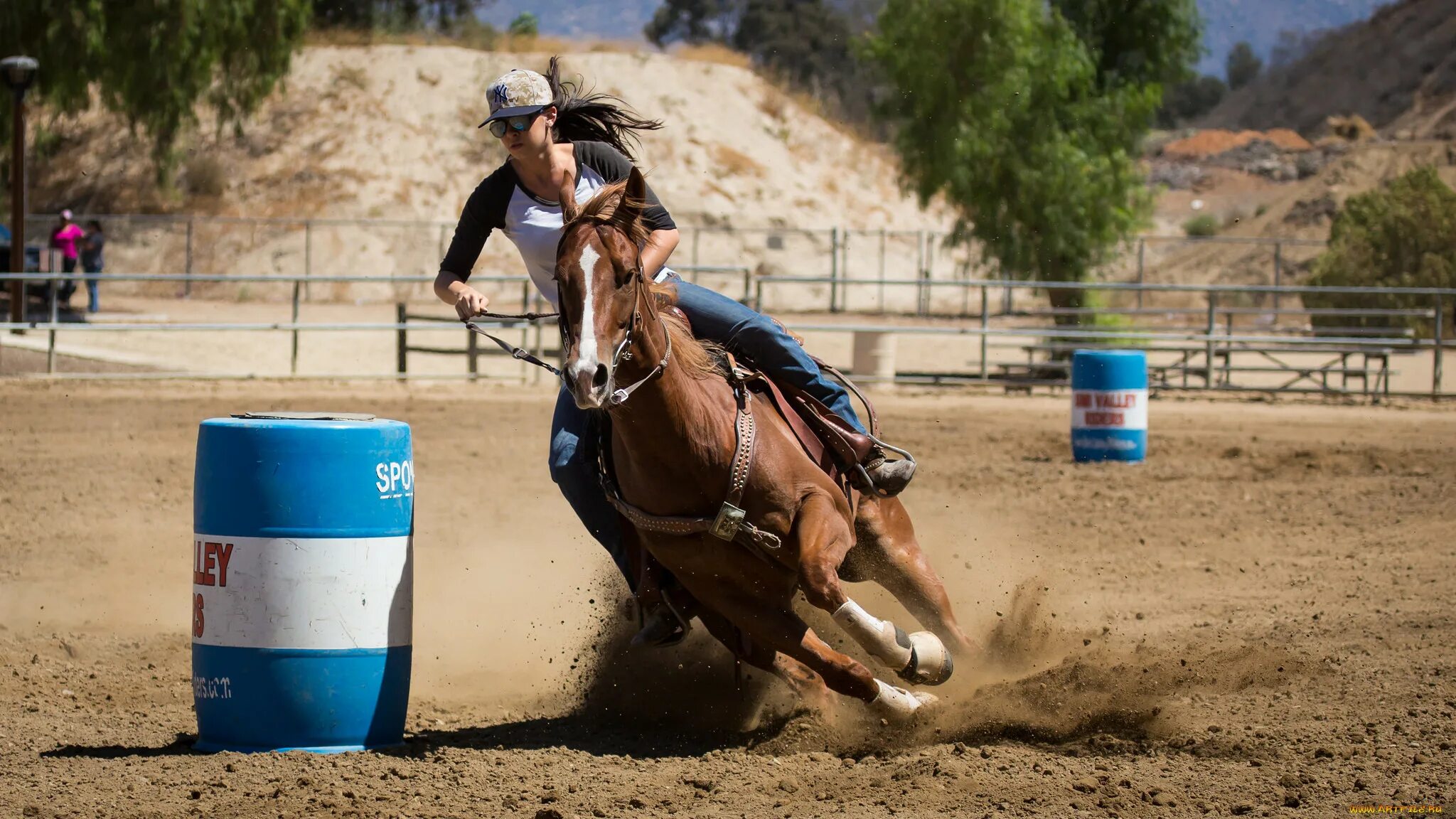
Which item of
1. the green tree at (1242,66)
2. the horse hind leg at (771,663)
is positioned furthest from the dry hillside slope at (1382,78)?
the horse hind leg at (771,663)

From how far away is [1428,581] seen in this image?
761 cm

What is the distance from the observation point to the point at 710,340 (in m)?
5.38

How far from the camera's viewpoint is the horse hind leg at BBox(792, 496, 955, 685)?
479cm

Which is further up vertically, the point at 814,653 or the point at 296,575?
the point at 296,575

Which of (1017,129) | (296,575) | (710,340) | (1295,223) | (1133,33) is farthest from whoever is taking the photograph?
(1295,223)

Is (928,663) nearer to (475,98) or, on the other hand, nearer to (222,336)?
(222,336)

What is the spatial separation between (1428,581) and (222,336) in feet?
60.8

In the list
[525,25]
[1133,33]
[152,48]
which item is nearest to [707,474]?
[152,48]

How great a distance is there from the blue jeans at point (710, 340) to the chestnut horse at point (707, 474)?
220 millimetres

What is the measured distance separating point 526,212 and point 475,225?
0.21 m

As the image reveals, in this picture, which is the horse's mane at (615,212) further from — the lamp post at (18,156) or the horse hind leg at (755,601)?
the lamp post at (18,156)

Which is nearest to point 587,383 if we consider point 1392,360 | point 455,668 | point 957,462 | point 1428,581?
point 455,668

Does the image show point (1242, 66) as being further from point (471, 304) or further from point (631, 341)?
point (631, 341)

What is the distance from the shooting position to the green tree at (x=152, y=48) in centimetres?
2625
